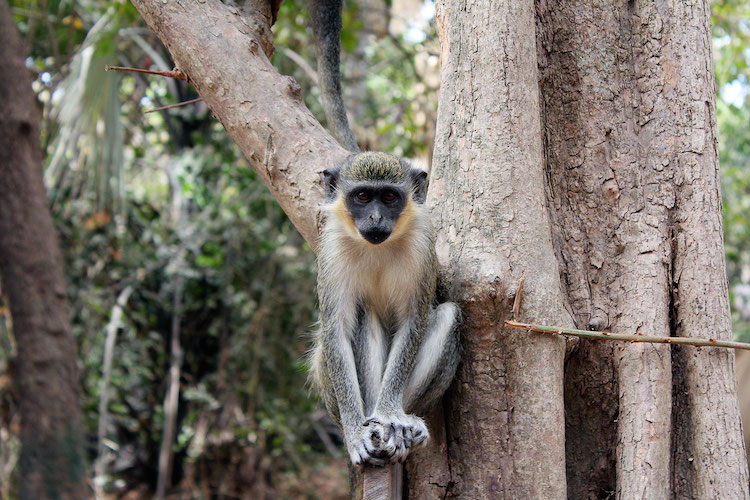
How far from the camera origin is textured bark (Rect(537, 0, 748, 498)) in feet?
8.59

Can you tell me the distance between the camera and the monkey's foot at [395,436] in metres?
2.70

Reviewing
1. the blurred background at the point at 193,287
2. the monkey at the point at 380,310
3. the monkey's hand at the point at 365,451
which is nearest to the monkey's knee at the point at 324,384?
the monkey at the point at 380,310

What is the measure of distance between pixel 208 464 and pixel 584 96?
19.5ft

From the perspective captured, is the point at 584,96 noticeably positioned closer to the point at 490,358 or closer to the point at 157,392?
the point at 490,358

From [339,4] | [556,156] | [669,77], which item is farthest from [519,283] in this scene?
[339,4]

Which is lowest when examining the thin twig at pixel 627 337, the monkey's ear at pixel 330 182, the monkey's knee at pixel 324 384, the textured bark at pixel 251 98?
the monkey's knee at pixel 324 384

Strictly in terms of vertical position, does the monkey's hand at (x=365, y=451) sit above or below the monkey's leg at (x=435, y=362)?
below

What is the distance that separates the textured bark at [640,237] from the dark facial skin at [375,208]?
2.53ft

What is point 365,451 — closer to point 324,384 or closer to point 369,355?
point 369,355

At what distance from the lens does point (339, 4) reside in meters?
3.70

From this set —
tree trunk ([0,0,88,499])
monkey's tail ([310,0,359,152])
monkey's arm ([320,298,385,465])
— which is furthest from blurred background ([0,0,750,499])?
monkey's arm ([320,298,385,465])

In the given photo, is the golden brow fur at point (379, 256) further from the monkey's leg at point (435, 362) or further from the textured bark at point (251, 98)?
the monkey's leg at point (435, 362)

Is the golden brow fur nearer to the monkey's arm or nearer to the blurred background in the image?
the monkey's arm

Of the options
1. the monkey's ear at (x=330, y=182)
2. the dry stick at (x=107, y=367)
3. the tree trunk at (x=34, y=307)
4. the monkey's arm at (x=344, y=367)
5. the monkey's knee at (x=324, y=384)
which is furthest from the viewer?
the dry stick at (x=107, y=367)
